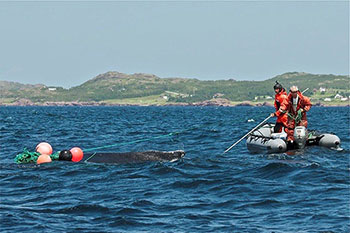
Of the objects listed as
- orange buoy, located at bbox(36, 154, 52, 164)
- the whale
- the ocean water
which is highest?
orange buoy, located at bbox(36, 154, 52, 164)

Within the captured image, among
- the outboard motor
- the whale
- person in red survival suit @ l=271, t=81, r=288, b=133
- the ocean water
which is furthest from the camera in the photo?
person in red survival suit @ l=271, t=81, r=288, b=133

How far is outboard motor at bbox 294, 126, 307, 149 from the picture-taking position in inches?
916

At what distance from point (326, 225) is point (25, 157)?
1282 cm

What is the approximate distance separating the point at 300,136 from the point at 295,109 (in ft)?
3.83

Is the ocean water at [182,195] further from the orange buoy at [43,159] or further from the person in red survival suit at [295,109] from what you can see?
the person in red survival suit at [295,109]

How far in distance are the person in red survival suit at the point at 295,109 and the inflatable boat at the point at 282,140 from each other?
0.88 feet

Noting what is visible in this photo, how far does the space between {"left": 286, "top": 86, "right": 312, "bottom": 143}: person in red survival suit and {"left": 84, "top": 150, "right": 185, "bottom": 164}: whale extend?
196 inches

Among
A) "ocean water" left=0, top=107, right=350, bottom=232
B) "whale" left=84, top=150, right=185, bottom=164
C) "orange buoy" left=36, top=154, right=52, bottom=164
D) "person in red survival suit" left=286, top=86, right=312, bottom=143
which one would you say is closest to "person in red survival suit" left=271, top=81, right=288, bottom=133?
"person in red survival suit" left=286, top=86, right=312, bottom=143

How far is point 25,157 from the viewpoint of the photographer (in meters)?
20.8

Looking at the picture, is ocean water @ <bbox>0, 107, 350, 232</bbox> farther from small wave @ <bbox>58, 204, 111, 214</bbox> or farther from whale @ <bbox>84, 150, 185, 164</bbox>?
whale @ <bbox>84, 150, 185, 164</bbox>

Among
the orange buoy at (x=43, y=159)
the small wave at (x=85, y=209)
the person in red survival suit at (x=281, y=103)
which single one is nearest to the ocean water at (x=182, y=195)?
the small wave at (x=85, y=209)

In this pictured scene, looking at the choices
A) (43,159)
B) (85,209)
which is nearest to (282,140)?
(43,159)

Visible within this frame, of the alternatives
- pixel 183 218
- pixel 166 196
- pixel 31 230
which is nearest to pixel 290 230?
pixel 183 218

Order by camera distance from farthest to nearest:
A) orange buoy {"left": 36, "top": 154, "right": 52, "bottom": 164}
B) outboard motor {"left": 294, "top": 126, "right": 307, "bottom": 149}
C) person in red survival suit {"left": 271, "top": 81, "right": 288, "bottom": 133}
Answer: person in red survival suit {"left": 271, "top": 81, "right": 288, "bottom": 133} → outboard motor {"left": 294, "top": 126, "right": 307, "bottom": 149} → orange buoy {"left": 36, "top": 154, "right": 52, "bottom": 164}
